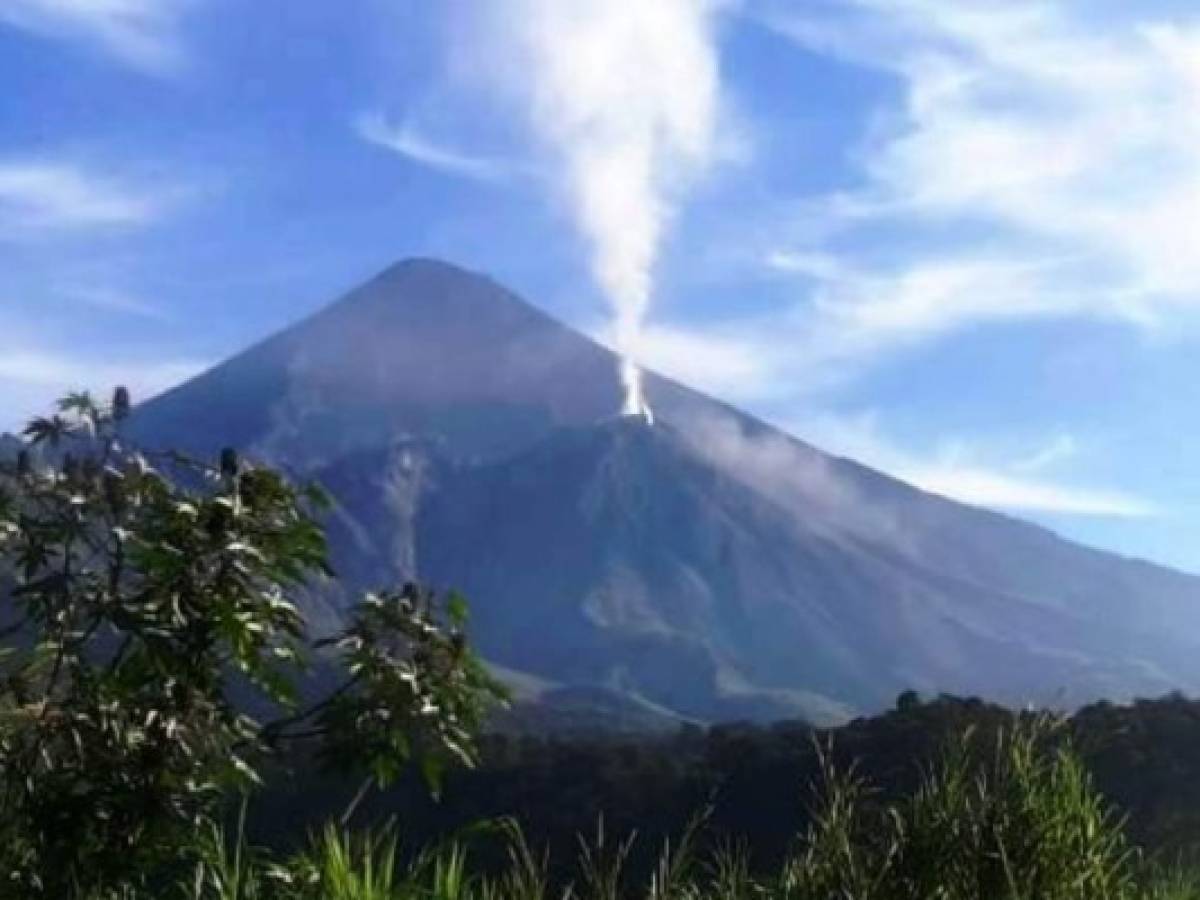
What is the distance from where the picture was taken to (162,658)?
5281mm

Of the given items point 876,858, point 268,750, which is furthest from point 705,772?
point 876,858

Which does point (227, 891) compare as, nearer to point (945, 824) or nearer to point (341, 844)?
point (341, 844)

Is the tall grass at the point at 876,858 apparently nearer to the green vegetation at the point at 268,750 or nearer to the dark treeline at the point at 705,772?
the green vegetation at the point at 268,750

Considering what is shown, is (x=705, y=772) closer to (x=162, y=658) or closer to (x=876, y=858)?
(x=876, y=858)

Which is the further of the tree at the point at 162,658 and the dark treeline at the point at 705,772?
the dark treeline at the point at 705,772

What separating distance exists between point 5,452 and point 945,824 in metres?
3.73

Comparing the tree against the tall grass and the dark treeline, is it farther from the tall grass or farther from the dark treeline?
the dark treeline

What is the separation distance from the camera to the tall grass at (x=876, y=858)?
529 cm

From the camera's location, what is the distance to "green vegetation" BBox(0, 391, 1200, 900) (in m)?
5.34

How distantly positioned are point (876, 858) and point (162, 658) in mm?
1805

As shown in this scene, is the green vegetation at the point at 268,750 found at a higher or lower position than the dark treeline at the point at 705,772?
higher

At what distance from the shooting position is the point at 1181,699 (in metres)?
44.1

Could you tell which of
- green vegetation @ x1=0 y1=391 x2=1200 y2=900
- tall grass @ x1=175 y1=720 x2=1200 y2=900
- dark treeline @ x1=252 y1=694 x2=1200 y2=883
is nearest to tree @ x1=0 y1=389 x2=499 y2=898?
green vegetation @ x1=0 y1=391 x2=1200 y2=900

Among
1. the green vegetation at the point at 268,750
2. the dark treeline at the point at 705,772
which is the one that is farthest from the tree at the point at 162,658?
the dark treeline at the point at 705,772
